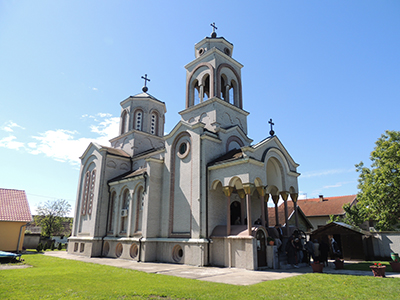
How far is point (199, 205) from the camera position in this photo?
1725 cm

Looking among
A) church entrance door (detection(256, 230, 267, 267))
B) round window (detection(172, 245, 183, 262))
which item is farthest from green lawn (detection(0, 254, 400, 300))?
round window (detection(172, 245, 183, 262))

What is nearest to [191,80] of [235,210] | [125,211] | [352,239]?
[235,210]

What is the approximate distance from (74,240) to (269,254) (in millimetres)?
18044

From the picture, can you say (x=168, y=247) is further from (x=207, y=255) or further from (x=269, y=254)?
(x=269, y=254)

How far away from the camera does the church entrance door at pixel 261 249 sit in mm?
14791

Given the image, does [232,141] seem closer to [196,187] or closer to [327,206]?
[196,187]

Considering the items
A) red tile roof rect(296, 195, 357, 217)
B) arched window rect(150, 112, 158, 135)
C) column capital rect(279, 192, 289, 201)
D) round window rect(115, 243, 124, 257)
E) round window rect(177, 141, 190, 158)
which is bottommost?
round window rect(115, 243, 124, 257)

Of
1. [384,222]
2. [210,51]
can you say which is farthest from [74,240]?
[384,222]

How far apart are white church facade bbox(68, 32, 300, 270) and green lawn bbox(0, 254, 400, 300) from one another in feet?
16.3

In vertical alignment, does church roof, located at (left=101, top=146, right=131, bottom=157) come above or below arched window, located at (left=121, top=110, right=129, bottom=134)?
below

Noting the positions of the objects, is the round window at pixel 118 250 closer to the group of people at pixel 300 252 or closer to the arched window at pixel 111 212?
the arched window at pixel 111 212

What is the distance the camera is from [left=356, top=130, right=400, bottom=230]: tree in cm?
2295

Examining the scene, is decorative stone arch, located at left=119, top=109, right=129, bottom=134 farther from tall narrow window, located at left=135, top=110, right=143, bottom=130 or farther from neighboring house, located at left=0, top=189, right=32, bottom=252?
neighboring house, located at left=0, top=189, right=32, bottom=252

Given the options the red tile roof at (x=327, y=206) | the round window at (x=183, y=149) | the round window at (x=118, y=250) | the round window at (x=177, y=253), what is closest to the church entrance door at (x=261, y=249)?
the round window at (x=177, y=253)
